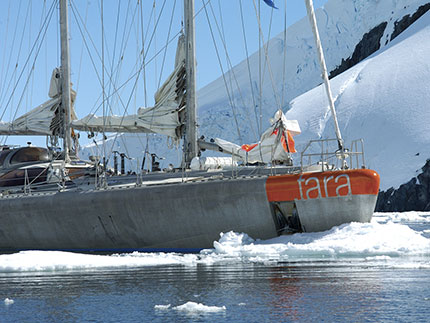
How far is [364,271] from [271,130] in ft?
28.8

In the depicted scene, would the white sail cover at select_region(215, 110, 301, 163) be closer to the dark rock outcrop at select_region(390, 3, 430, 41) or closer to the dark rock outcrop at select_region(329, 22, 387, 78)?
the dark rock outcrop at select_region(329, 22, 387, 78)

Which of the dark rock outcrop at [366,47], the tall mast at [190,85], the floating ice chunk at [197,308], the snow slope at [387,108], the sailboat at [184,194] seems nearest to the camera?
the floating ice chunk at [197,308]

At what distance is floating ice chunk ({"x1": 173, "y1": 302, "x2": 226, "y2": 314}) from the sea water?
0.02 meters

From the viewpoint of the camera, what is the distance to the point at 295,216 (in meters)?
19.5

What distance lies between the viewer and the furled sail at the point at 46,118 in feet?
95.9

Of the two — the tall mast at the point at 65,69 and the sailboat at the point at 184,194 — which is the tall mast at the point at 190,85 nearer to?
the sailboat at the point at 184,194

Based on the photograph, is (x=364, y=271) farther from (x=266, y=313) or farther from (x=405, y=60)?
(x=405, y=60)

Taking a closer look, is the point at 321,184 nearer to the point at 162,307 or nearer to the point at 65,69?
the point at 162,307

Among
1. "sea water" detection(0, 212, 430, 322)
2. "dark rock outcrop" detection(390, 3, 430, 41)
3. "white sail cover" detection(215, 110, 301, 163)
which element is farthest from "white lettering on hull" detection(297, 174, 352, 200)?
"dark rock outcrop" detection(390, 3, 430, 41)

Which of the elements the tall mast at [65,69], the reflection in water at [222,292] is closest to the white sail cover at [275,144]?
the reflection in water at [222,292]

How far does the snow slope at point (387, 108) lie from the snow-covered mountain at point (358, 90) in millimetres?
105

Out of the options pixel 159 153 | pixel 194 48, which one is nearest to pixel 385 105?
pixel 159 153

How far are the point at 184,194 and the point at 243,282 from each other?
7.45 metres

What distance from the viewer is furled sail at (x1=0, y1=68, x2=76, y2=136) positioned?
95.9 feet
